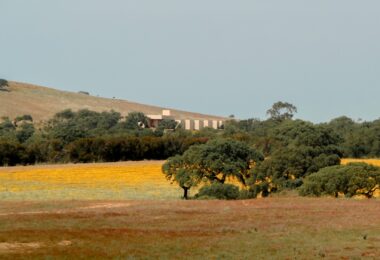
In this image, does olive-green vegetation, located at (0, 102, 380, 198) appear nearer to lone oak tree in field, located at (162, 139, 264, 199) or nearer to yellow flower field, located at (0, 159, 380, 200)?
lone oak tree in field, located at (162, 139, 264, 199)

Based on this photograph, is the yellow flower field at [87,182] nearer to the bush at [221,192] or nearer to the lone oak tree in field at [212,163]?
Answer: the lone oak tree in field at [212,163]

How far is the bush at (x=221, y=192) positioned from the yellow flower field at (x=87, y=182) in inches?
104

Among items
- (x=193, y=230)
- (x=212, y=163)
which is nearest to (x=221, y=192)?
(x=212, y=163)

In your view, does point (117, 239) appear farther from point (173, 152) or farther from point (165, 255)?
point (173, 152)

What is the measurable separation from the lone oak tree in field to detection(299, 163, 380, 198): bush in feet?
25.8

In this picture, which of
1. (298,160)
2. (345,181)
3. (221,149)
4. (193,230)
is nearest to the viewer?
(193,230)

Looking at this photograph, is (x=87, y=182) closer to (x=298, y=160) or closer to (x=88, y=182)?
(x=88, y=182)

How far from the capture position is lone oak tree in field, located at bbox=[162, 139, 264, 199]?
61531 millimetres

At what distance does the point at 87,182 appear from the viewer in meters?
72.2

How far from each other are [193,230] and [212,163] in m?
27.2

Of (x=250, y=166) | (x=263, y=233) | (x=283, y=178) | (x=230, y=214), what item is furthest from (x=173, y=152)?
(x=263, y=233)

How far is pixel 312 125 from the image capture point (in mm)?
69125

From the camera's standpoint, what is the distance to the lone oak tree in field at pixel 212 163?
61531 millimetres

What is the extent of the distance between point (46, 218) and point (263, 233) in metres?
11.8
